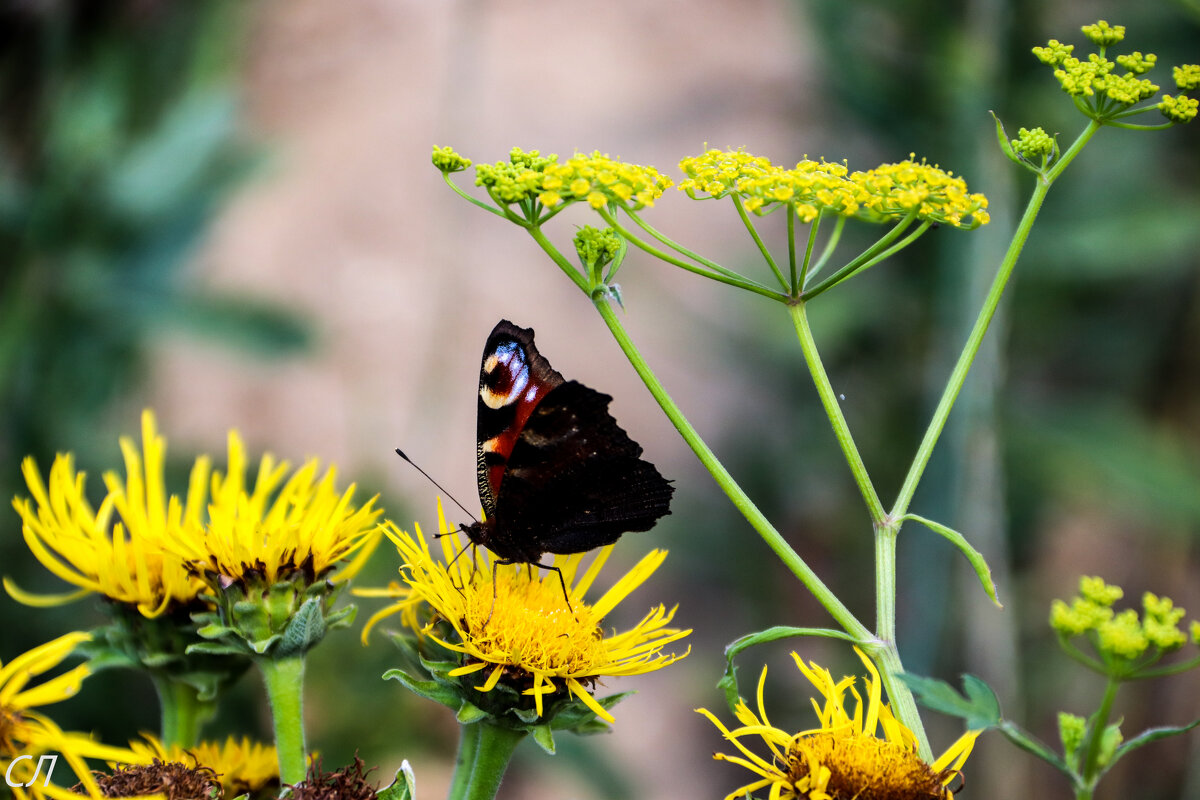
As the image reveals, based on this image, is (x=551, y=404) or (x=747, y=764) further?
(x=551, y=404)

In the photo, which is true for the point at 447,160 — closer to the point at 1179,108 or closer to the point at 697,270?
the point at 697,270

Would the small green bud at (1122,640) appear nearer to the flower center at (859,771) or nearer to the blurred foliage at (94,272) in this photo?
the flower center at (859,771)

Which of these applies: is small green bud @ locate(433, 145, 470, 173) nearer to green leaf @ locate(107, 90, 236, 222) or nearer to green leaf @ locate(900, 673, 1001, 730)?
green leaf @ locate(900, 673, 1001, 730)

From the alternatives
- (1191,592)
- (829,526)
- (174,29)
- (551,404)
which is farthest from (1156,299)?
(174,29)

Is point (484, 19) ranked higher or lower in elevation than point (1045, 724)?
higher

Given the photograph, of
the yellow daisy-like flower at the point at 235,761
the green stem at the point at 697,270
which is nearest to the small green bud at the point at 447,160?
the green stem at the point at 697,270

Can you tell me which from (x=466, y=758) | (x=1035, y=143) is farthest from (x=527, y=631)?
(x=1035, y=143)

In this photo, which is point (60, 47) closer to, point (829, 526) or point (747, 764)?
point (829, 526)
